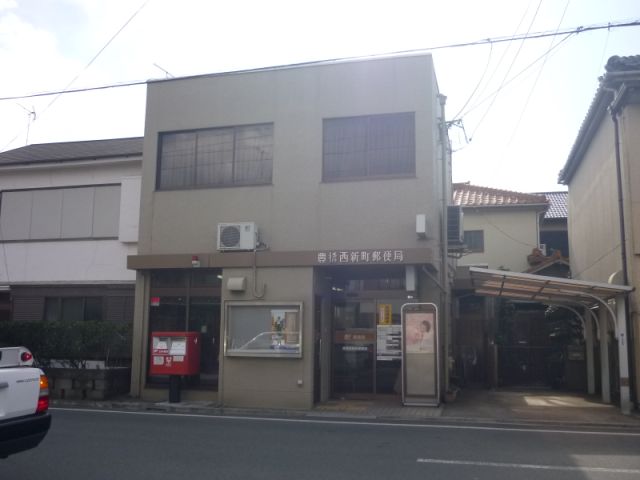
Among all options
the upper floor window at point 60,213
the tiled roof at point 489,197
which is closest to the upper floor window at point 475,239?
the tiled roof at point 489,197

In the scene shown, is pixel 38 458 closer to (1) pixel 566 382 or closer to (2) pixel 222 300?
(2) pixel 222 300

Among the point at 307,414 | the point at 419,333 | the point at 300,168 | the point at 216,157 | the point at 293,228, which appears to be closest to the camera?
the point at 307,414

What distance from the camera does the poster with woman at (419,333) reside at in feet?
48.3

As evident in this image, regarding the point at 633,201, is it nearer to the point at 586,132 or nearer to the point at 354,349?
the point at 586,132

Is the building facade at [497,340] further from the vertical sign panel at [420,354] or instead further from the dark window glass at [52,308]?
the dark window glass at [52,308]

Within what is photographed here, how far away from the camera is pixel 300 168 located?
51.7 feet

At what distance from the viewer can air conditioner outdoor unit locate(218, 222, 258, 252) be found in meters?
15.5

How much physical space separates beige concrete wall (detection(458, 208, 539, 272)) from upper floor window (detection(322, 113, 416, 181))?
14556mm

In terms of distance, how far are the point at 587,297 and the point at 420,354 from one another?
4634mm

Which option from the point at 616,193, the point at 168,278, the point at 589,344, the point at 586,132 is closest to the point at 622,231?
the point at 616,193

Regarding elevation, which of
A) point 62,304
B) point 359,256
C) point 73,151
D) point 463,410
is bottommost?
point 463,410

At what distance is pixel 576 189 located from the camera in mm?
22203

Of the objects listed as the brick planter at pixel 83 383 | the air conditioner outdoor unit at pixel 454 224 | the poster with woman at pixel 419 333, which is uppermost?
the air conditioner outdoor unit at pixel 454 224

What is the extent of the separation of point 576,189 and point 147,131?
46.4ft
